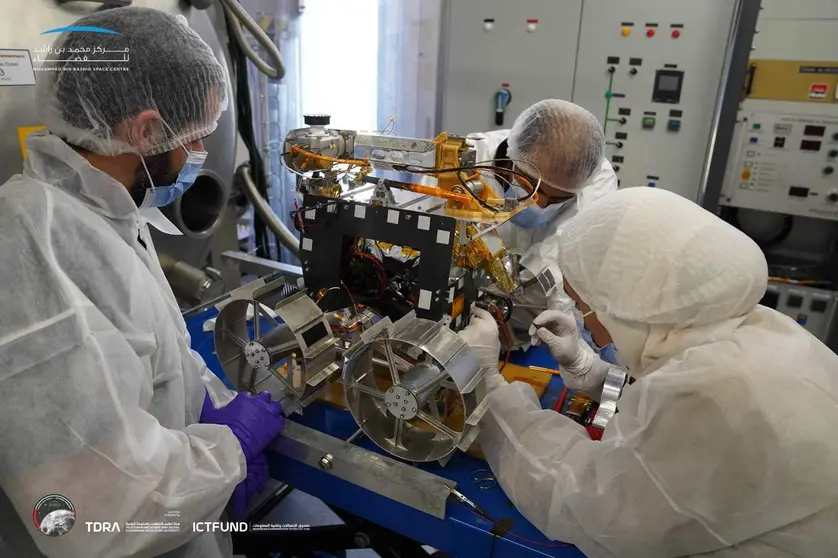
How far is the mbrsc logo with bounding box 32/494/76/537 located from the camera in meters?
0.74

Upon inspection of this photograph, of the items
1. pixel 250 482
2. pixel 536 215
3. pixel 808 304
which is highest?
pixel 536 215

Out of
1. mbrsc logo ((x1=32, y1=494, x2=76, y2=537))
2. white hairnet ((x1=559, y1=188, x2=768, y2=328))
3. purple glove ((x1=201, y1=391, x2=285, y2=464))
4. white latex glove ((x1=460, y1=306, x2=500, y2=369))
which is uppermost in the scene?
white hairnet ((x1=559, y1=188, x2=768, y2=328))

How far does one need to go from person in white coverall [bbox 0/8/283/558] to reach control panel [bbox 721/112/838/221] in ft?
8.51

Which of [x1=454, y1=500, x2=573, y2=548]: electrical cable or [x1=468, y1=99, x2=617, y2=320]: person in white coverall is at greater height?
[x1=468, y1=99, x2=617, y2=320]: person in white coverall

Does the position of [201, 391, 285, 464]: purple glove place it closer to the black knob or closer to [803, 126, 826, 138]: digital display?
the black knob

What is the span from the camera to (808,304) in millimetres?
2623

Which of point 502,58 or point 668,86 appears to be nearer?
point 668,86

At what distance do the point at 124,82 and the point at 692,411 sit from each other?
1.00 metres

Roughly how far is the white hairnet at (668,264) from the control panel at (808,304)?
2.21 metres

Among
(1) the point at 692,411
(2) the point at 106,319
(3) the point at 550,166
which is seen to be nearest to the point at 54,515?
(2) the point at 106,319

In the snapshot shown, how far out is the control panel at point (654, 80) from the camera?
2.64m

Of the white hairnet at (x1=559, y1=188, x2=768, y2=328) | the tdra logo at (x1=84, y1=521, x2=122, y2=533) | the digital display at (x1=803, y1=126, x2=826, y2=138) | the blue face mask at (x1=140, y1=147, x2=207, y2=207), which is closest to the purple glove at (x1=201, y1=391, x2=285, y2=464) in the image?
the tdra logo at (x1=84, y1=521, x2=122, y2=533)

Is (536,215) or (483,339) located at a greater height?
(536,215)

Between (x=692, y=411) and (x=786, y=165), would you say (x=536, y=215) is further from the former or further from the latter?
(x=786, y=165)
